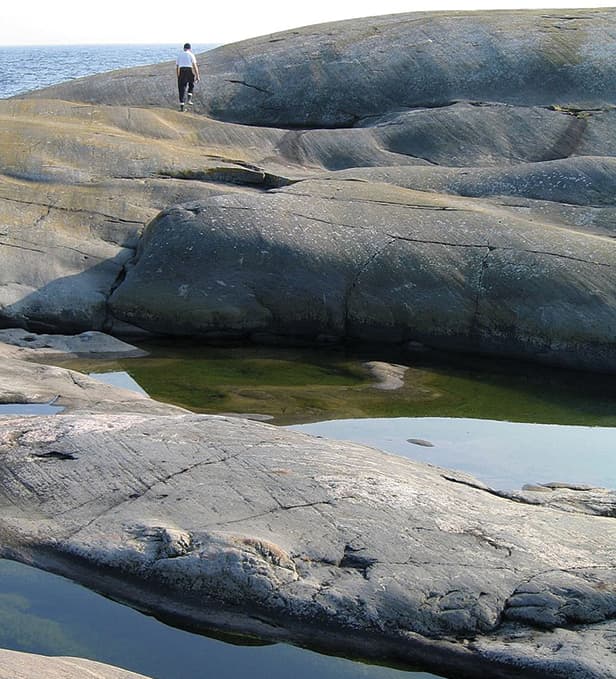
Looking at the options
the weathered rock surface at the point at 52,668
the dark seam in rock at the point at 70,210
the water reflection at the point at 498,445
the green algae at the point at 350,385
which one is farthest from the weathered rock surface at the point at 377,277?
the weathered rock surface at the point at 52,668

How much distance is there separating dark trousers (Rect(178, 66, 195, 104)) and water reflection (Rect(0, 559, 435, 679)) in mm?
13211

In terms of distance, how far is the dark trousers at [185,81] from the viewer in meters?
17.7

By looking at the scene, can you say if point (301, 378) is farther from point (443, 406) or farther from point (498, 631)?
point (498, 631)

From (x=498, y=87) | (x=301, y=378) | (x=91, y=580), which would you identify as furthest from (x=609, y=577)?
(x=498, y=87)

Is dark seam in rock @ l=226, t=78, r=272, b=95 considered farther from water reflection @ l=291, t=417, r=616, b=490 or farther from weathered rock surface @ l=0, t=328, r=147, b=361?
water reflection @ l=291, t=417, r=616, b=490

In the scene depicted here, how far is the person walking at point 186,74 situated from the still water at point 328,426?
25.0 ft

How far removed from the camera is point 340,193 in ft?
41.2

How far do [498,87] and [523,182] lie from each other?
425 centimetres

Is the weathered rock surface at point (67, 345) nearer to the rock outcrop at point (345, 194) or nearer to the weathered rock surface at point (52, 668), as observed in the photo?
the rock outcrop at point (345, 194)

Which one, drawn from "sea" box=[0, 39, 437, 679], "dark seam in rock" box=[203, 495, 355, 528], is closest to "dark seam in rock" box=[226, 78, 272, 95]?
"dark seam in rock" box=[203, 495, 355, 528]

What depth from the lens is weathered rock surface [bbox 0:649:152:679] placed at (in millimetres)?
4344

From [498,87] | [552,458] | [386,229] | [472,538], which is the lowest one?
[552,458]

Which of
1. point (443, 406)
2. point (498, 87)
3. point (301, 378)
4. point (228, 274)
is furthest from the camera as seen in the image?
point (498, 87)

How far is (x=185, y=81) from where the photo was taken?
17.9 metres
